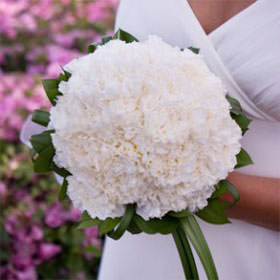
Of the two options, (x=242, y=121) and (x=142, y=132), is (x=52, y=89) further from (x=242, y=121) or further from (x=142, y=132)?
(x=242, y=121)

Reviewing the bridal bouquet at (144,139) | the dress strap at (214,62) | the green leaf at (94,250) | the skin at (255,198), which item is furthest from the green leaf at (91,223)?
the green leaf at (94,250)

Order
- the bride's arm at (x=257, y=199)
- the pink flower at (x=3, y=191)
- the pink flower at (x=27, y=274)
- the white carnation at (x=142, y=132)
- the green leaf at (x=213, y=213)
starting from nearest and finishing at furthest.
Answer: the white carnation at (x=142, y=132), the green leaf at (x=213, y=213), the bride's arm at (x=257, y=199), the pink flower at (x=27, y=274), the pink flower at (x=3, y=191)

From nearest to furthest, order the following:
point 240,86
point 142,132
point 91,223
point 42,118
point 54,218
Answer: point 142,132, point 91,223, point 42,118, point 240,86, point 54,218

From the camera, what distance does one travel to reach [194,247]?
39.1 inches

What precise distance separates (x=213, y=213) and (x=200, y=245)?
0.38 feet

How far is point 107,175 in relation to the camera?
3.16 ft

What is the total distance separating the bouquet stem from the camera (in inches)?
39.1

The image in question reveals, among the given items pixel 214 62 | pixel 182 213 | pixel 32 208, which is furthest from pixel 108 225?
pixel 32 208

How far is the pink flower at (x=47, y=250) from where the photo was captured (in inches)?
94.0

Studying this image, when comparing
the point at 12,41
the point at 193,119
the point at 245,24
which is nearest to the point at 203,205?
the point at 193,119

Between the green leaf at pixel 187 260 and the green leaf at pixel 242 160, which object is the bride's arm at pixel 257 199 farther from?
the green leaf at pixel 187 260

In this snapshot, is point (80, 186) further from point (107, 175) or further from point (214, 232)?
point (214, 232)

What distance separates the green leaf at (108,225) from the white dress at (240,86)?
42 cm

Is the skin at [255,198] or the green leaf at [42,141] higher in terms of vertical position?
the green leaf at [42,141]
